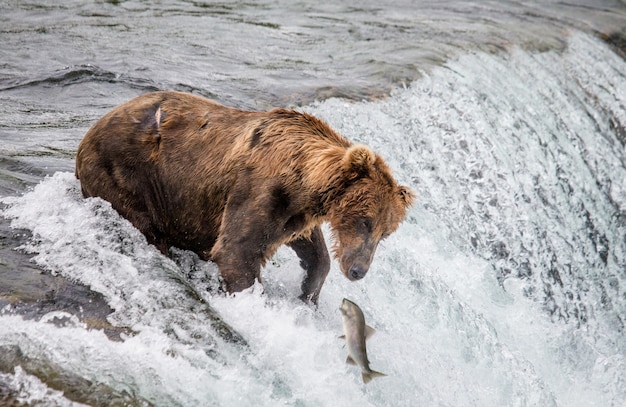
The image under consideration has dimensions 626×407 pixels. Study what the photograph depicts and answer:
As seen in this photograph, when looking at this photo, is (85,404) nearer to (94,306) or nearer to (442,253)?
(94,306)

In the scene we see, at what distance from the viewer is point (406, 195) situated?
14.8 ft

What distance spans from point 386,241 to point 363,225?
1.71 m

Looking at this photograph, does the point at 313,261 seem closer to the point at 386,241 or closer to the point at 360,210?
Result: the point at 360,210

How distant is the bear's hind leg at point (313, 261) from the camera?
4.80 metres

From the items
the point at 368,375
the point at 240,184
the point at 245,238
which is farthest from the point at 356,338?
the point at 240,184

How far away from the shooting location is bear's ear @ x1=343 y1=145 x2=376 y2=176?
4.29m

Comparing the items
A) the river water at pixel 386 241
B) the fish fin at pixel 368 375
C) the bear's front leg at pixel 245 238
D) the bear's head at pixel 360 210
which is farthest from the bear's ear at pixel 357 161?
the fish fin at pixel 368 375

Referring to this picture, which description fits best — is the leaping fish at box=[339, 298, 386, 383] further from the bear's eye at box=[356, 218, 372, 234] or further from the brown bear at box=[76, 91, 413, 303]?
the bear's eye at box=[356, 218, 372, 234]

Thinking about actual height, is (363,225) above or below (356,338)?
above

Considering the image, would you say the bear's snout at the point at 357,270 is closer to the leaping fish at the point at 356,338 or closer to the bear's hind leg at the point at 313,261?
the leaping fish at the point at 356,338

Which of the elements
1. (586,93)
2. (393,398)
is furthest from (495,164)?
(393,398)

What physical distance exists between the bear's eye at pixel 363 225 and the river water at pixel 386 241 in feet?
1.89

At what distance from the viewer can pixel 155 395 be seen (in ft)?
11.4

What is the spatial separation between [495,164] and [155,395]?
5.07 meters
